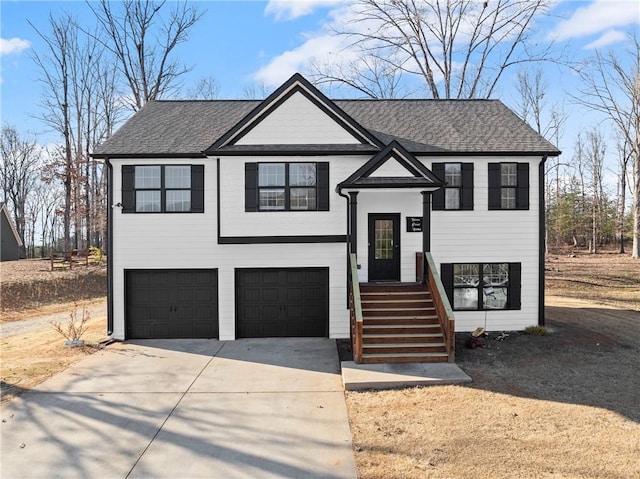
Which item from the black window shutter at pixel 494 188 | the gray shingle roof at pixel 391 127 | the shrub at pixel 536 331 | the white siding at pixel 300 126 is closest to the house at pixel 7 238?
the gray shingle roof at pixel 391 127

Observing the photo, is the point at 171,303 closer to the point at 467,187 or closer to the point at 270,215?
the point at 270,215

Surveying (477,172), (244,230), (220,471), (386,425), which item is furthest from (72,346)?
(477,172)

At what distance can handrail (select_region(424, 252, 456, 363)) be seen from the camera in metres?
9.62

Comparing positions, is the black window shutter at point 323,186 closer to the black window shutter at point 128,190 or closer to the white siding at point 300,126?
the white siding at point 300,126

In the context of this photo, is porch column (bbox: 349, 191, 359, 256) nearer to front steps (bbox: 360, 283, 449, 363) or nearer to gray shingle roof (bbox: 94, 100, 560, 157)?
front steps (bbox: 360, 283, 449, 363)

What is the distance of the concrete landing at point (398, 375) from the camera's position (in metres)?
8.31

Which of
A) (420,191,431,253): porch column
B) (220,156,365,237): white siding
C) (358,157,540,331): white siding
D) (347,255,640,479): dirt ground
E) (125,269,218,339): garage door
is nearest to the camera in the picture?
(347,255,640,479): dirt ground

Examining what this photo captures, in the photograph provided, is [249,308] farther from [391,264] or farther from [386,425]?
[386,425]

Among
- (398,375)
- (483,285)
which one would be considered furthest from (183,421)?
(483,285)

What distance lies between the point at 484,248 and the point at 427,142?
12.3 ft

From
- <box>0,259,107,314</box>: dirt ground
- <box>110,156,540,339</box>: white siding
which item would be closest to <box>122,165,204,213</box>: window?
<box>110,156,540,339</box>: white siding

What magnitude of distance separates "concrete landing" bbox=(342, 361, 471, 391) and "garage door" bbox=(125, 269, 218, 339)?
5129 mm

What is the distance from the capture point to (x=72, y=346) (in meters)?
11.3

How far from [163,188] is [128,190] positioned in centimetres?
105
